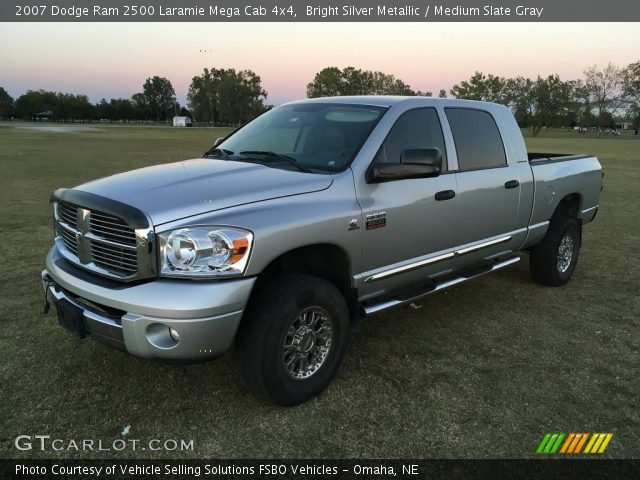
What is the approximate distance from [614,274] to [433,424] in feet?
13.8

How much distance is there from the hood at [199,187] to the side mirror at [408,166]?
33 cm

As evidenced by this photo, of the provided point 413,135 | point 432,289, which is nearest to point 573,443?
point 432,289

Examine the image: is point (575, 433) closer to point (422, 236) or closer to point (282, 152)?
point (422, 236)

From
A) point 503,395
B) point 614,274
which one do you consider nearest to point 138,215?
point 503,395

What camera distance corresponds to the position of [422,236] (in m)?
3.83

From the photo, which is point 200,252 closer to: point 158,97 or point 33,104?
point 33,104

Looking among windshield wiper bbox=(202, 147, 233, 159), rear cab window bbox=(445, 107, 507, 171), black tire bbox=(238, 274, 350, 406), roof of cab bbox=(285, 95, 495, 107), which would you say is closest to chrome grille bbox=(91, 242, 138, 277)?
black tire bbox=(238, 274, 350, 406)

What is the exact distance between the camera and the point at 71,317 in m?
2.98

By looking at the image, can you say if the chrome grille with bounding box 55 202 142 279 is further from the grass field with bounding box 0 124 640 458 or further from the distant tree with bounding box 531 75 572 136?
the distant tree with bounding box 531 75 572 136

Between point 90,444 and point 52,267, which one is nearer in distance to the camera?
point 90,444

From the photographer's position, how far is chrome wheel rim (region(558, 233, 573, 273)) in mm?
5566

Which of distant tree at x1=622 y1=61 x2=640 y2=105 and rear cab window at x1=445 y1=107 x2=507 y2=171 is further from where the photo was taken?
distant tree at x1=622 y1=61 x2=640 y2=105

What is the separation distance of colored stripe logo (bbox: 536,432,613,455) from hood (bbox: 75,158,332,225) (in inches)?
76.5

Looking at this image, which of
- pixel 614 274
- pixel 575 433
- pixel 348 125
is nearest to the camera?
pixel 575 433
